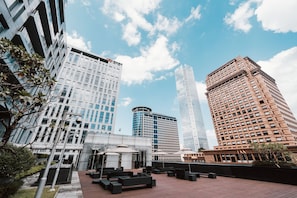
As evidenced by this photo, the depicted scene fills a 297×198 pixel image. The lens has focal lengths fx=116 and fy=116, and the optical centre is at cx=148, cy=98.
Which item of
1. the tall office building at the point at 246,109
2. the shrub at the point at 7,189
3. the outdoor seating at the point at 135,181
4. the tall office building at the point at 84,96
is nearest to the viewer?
the shrub at the point at 7,189

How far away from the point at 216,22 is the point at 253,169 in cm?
2205

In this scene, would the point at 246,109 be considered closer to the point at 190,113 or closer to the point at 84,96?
the point at 190,113

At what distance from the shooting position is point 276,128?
5028 cm

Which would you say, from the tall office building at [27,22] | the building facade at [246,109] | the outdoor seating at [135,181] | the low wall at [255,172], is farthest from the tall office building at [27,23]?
the building facade at [246,109]

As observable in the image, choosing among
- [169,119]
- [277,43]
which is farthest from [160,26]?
[169,119]

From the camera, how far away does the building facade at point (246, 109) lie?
169ft

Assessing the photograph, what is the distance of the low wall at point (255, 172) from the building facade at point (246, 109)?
103 feet

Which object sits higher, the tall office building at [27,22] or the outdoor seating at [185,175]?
the tall office building at [27,22]

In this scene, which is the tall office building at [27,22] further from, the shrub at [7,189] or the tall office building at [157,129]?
the tall office building at [157,129]

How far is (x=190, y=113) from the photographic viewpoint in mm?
121062

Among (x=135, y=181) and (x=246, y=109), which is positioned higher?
(x=246, y=109)

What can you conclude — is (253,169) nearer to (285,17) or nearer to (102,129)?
(285,17)

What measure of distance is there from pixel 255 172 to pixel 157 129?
317 feet

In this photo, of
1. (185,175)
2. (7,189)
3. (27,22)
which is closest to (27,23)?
(27,22)
